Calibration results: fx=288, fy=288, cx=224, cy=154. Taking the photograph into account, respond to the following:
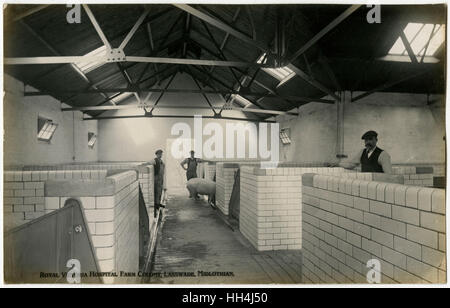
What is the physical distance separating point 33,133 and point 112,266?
716cm

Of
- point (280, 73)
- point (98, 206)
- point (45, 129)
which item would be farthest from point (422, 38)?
point (45, 129)

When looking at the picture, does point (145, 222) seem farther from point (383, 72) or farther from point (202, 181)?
point (383, 72)

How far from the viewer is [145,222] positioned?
4.02 metres

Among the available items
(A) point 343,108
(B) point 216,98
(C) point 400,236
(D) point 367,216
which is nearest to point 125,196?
(D) point 367,216

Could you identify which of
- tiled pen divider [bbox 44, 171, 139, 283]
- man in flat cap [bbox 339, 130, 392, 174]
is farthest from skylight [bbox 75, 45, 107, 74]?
man in flat cap [bbox 339, 130, 392, 174]

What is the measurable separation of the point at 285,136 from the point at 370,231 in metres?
11.6

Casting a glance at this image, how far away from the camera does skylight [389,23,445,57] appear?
23.1 ft

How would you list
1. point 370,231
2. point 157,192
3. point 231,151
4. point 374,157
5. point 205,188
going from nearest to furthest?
point 370,231 → point 374,157 → point 157,192 → point 205,188 → point 231,151

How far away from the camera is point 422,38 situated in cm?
743

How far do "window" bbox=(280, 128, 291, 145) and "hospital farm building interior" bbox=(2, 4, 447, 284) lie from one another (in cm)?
15

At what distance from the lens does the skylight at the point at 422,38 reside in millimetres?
7054

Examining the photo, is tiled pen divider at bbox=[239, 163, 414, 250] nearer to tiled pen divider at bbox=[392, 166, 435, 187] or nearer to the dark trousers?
tiled pen divider at bbox=[392, 166, 435, 187]

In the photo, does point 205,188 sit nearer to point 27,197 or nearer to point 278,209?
point 278,209

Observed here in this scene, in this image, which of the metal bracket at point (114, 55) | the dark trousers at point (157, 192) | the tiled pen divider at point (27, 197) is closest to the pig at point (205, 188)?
the dark trousers at point (157, 192)
